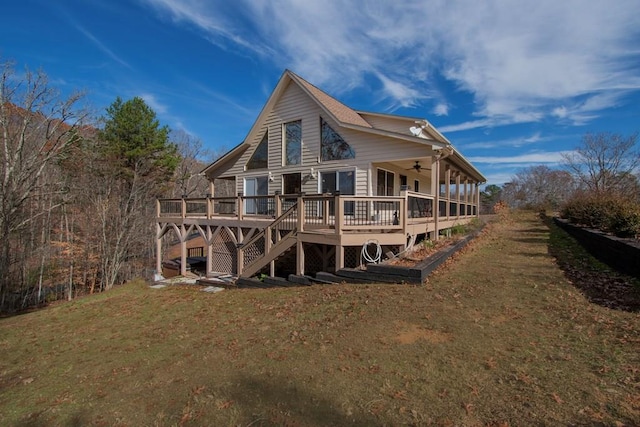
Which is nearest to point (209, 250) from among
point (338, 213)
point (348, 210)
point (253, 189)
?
point (253, 189)

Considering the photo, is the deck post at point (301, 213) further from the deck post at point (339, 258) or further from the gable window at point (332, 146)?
the gable window at point (332, 146)

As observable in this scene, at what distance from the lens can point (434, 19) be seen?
11570 mm

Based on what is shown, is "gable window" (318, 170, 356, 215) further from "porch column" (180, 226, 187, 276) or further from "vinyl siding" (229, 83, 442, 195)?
"porch column" (180, 226, 187, 276)

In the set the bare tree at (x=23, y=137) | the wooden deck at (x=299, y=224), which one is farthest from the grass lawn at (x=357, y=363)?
the bare tree at (x=23, y=137)

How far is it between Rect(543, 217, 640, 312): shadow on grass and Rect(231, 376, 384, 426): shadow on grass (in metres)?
4.80

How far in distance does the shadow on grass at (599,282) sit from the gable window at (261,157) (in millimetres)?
11640

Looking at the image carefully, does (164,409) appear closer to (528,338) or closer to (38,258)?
(528,338)

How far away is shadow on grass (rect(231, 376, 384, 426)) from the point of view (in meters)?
2.71

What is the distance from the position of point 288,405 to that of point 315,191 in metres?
10.0

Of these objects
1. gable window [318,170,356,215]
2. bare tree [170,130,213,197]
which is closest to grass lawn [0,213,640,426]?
gable window [318,170,356,215]

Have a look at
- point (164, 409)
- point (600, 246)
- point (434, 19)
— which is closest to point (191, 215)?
point (164, 409)

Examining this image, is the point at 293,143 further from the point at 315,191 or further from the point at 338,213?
the point at 338,213

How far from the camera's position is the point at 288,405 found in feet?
9.81

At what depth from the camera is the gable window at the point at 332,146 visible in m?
11.9
